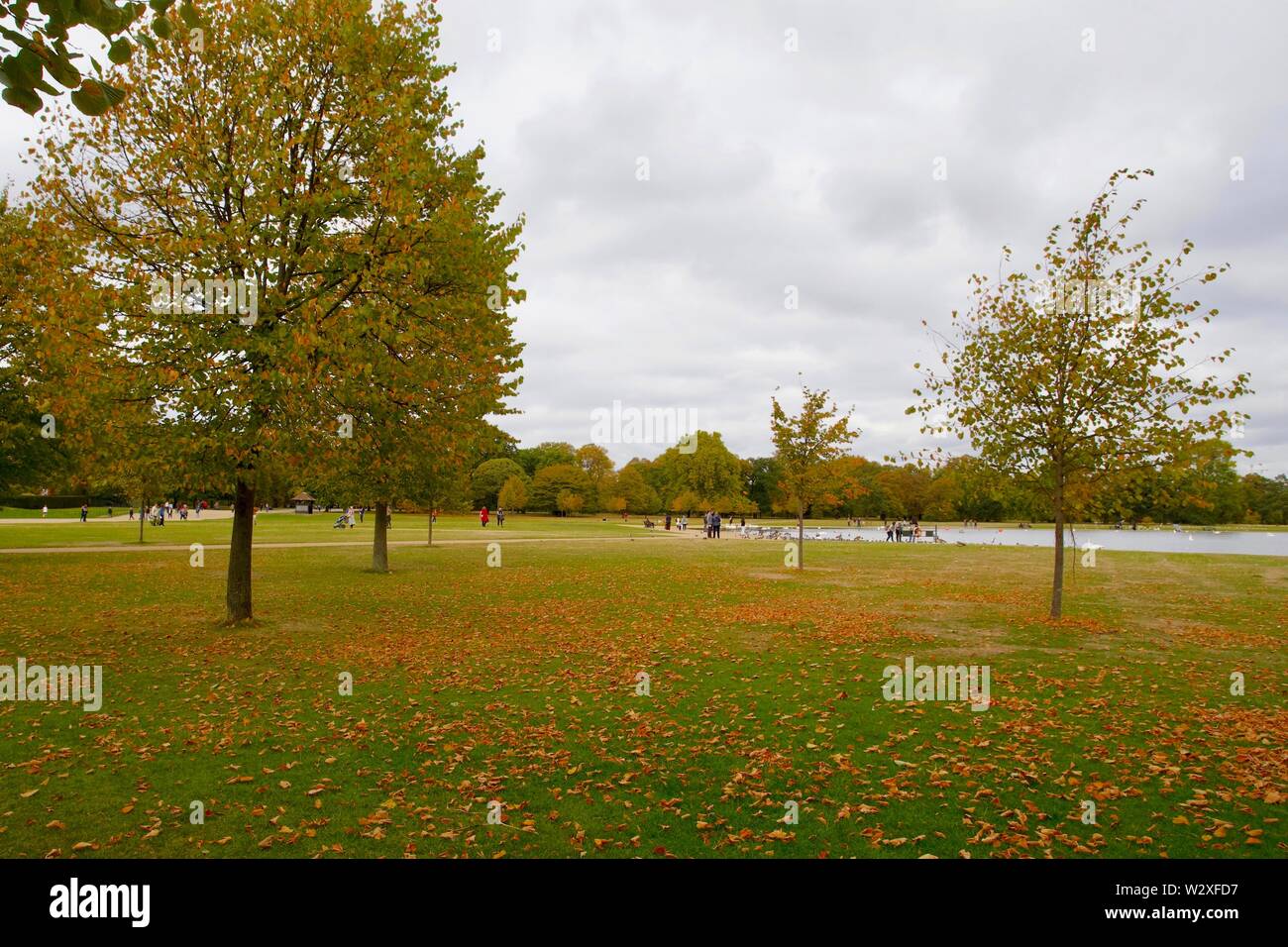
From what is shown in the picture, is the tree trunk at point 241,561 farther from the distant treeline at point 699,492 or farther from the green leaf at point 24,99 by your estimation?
the distant treeline at point 699,492

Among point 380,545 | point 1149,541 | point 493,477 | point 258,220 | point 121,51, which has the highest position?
point 258,220

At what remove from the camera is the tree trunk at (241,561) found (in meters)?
14.5

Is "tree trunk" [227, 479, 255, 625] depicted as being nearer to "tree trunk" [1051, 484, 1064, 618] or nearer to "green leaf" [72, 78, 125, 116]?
"green leaf" [72, 78, 125, 116]

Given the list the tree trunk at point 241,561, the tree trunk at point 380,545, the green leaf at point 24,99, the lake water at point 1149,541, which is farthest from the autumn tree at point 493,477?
the green leaf at point 24,99

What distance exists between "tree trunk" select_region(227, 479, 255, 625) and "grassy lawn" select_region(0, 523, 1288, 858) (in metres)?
0.65

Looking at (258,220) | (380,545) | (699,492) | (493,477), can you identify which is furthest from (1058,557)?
(493,477)

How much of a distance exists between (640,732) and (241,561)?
10.6m

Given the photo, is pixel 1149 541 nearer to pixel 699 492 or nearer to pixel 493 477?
pixel 699 492

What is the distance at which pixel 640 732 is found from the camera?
8391mm

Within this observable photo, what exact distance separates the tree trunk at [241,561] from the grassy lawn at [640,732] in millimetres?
645

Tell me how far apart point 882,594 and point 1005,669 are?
31.1 ft

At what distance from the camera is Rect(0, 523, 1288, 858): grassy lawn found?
5.75m

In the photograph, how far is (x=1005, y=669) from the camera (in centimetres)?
1127

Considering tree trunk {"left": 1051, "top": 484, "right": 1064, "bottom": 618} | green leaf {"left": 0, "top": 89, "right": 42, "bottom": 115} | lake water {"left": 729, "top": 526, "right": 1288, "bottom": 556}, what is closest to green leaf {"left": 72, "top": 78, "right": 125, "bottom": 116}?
green leaf {"left": 0, "top": 89, "right": 42, "bottom": 115}
